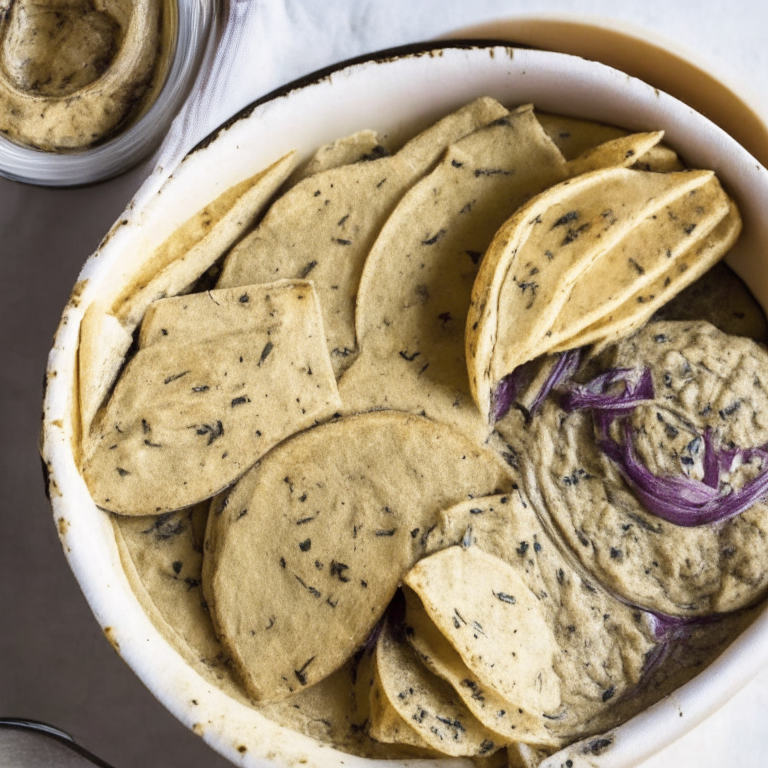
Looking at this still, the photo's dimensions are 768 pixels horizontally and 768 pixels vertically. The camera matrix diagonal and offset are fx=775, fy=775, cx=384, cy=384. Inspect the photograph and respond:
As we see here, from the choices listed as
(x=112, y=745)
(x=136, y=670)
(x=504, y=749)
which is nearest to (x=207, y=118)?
(x=136, y=670)

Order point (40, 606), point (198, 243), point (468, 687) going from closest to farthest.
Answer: point (468, 687) → point (198, 243) → point (40, 606)

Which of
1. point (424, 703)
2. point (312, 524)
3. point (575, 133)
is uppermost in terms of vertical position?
point (575, 133)

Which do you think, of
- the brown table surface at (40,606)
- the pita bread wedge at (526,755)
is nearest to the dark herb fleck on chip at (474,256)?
the pita bread wedge at (526,755)

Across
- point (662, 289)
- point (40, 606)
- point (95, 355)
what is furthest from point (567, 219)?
point (40, 606)

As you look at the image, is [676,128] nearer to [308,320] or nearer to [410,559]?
[308,320]

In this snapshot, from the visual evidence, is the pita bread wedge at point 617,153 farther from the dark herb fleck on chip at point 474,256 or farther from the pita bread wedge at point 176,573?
the pita bread wedge at point 176,573

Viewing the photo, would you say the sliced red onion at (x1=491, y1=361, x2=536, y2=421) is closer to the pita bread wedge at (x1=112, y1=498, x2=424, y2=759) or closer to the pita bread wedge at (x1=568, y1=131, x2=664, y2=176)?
the pita bread wedge at (x1=568, y1=131, x2=664, y2=176)

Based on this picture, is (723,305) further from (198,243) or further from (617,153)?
(198,243)
